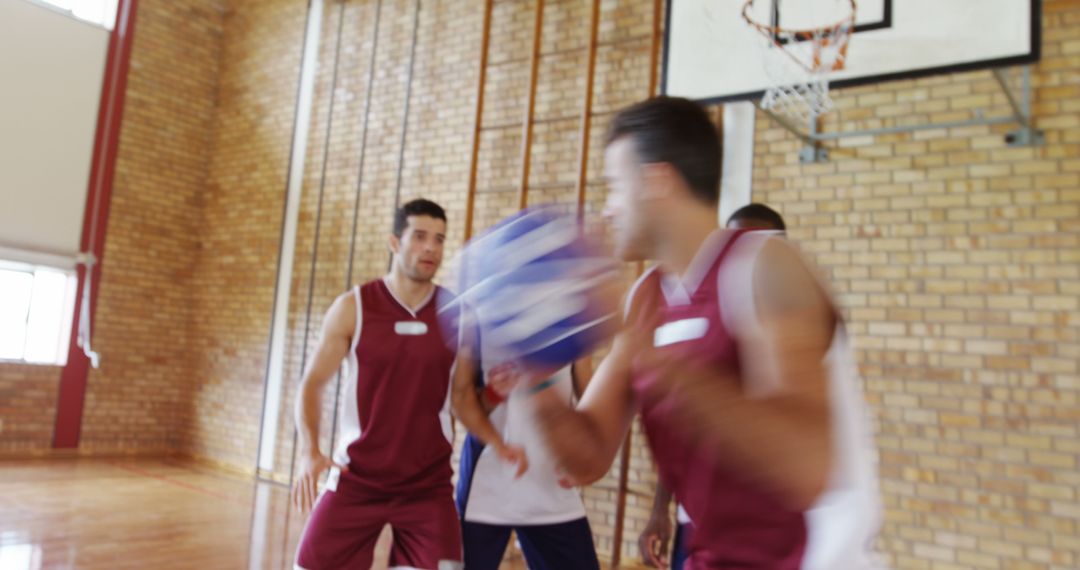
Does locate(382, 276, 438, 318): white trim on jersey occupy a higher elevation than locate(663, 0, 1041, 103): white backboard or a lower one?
lower

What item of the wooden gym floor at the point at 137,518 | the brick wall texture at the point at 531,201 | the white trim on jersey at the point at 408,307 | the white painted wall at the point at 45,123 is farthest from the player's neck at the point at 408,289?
the white painted wall at the point at 45,123

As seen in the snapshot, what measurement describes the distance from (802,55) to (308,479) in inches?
131

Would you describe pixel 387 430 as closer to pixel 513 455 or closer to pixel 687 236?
pixel 513 455

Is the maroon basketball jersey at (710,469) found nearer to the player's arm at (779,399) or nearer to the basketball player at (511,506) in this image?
the player's arm at (779,399)

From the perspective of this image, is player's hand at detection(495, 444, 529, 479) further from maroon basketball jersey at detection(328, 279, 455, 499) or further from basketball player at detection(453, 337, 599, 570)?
maroon basketball jersey at detection(328, 279, 455, 499)

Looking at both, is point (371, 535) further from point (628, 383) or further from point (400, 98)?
point (400, 98)

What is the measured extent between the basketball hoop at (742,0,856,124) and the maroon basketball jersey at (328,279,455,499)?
7.96 feet

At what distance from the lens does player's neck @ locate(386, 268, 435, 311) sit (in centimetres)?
331

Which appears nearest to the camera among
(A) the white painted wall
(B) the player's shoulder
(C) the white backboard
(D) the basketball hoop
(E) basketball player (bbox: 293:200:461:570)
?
(B) the player's shoulder

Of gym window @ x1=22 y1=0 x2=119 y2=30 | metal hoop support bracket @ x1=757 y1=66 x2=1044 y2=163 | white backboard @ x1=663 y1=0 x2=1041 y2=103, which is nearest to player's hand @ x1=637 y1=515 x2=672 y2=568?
white backboard @ x1=663 y1=0 x2=1041 y2=103

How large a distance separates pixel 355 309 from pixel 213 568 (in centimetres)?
247

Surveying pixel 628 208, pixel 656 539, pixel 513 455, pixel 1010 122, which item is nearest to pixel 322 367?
pixel 513 455

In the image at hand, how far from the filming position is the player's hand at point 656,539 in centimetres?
281

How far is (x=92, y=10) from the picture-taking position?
8719mm
